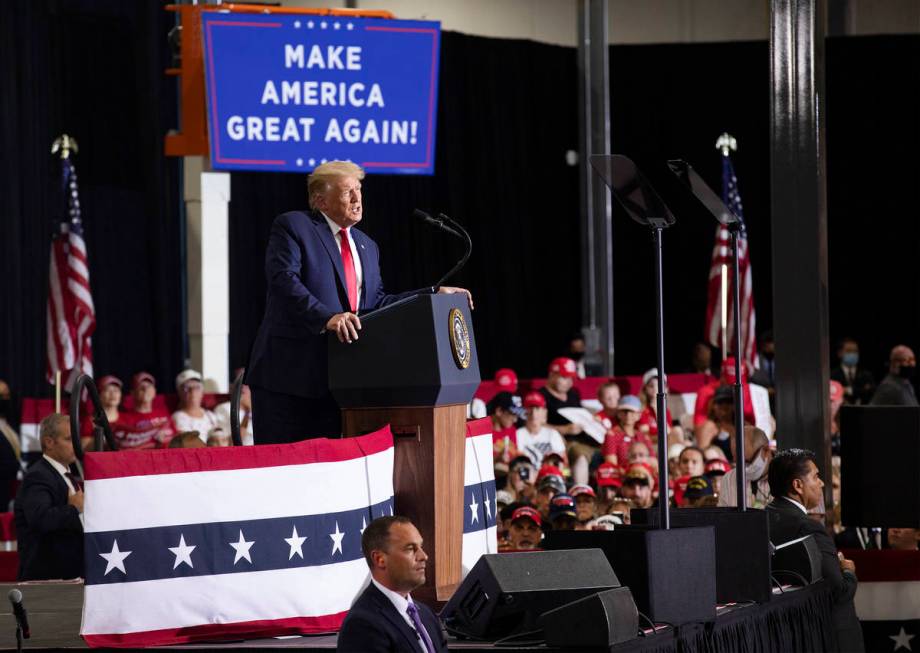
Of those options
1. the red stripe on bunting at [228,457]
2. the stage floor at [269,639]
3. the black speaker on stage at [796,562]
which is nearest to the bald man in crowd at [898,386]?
the black speaker on stage at [796,562]

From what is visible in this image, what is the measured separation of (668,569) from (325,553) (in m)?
0.97

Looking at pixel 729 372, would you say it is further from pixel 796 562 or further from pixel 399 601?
pixel 399 601

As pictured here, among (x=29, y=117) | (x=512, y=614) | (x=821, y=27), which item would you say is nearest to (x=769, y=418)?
(x=821, y=27)

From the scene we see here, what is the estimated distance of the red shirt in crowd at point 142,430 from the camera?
32.3 feet

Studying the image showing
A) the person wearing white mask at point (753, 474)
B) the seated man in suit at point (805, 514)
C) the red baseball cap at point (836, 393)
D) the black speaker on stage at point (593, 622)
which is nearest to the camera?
the black speaker on stage at point (593, 622)

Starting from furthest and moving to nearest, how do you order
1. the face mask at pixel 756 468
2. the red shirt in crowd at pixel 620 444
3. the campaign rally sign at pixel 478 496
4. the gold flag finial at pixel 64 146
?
the gold flag finial at pixel 64 146, the red shirt in crowd at pixel 620 444, the face mask at pixel 756 468, the campaign rally sign at pixel 478 496

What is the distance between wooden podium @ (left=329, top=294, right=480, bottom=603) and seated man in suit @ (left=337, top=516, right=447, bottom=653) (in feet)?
2.02

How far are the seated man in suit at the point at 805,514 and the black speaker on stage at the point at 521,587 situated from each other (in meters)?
1.46

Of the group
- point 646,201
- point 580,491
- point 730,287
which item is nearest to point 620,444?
point 580,491

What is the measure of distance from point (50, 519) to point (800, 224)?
370 centimetres

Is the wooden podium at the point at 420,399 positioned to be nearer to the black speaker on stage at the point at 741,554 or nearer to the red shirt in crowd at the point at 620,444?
the black speaker on stage at the point at 741,554

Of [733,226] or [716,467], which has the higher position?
[733,226]

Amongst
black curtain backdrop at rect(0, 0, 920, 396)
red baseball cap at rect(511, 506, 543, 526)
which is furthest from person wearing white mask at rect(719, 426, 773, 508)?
black curtain backdrop at rect(0, 0, 920, 396)

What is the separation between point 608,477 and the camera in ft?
27.3
